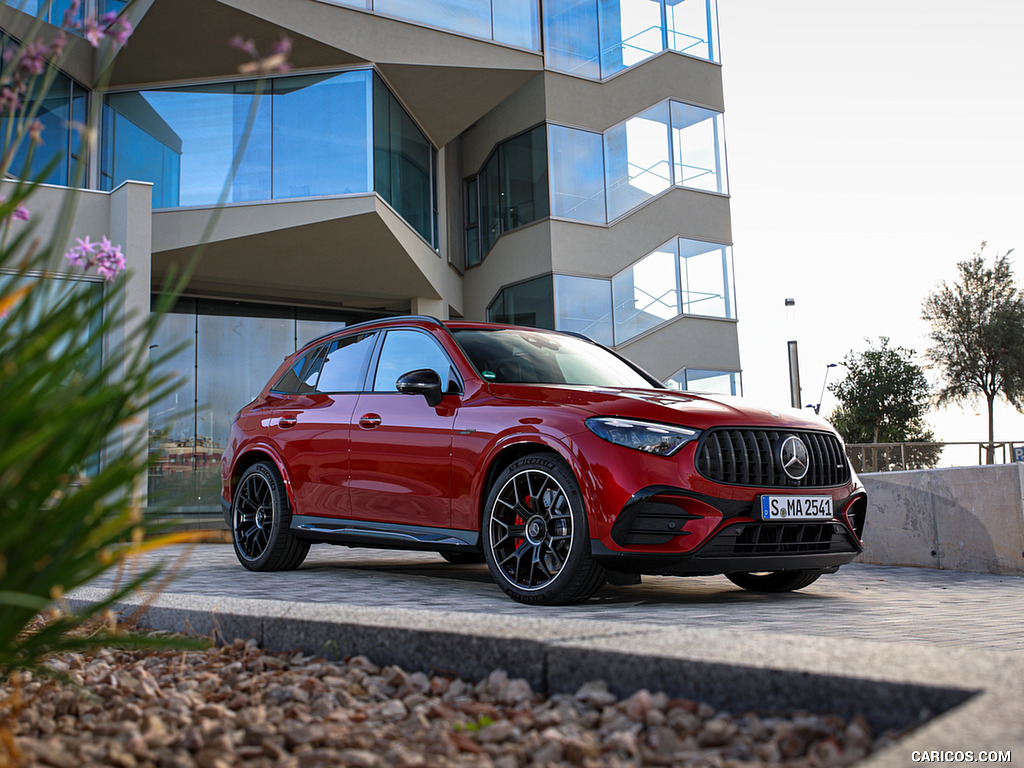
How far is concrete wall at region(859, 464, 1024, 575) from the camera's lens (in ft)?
29.1

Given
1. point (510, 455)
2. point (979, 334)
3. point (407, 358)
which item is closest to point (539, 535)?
point (510, 455)

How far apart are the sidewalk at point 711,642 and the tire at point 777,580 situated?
7.9 inches

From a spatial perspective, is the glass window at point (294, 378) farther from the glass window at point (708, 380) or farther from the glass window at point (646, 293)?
the glass window at point (708, 380)

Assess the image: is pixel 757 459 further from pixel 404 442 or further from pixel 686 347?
pixel 686 347

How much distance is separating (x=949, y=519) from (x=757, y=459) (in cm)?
491

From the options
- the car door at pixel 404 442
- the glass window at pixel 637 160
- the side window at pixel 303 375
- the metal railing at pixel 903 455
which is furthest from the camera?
the glass window at pixel 637 160

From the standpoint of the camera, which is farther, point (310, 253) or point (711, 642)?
point (310, 253)

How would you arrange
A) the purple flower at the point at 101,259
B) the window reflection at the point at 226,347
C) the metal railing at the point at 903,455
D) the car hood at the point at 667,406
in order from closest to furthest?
the purple flower at the point at 101,259
the car hood at the point at 667,406
the metal railing at the point at 903,455
the window reflection at the point at 226,347

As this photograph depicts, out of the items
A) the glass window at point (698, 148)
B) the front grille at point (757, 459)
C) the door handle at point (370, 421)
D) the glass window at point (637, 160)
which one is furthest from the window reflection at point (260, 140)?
the front grille at point (757, 459)

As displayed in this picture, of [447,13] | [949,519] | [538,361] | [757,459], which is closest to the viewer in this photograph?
[757,459]

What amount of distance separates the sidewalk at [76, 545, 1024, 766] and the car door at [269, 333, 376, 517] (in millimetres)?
867

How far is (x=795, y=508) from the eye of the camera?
5570mm

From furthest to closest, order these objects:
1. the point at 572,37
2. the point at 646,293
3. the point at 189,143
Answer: the point at 646,293 < the point at 572,37 < the point at 189,143

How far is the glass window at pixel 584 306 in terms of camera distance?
2297 cm
